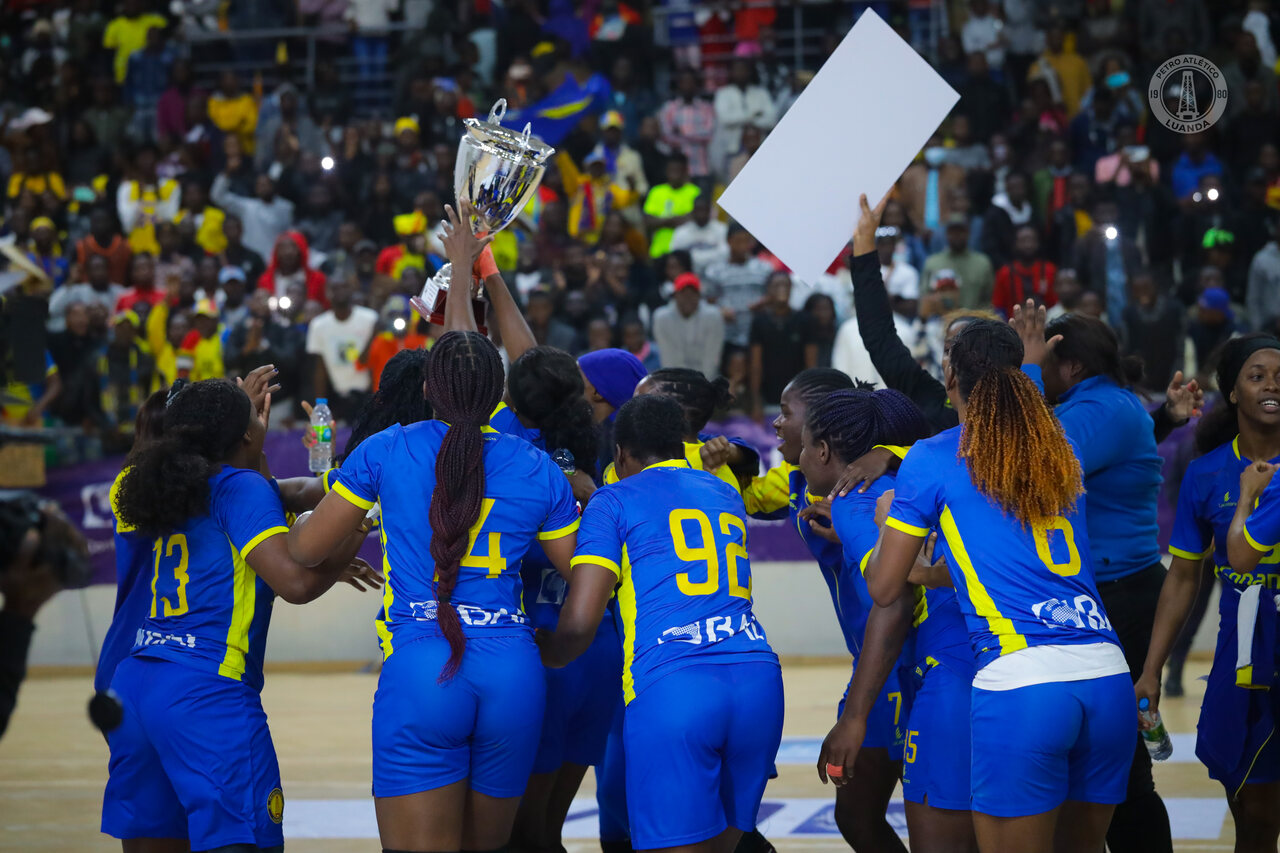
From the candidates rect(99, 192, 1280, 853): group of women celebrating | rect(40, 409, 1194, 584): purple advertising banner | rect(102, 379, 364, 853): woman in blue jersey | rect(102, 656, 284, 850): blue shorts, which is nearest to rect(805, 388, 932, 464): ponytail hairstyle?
rect(99, 192, 1280, 853): group of women celebrating

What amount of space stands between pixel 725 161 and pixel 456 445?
11277mm

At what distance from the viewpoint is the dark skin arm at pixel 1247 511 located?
169 inches

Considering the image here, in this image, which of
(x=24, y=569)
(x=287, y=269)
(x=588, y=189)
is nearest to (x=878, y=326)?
(x=24, y=569)

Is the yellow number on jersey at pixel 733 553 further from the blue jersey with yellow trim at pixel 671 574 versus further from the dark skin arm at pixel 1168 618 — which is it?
the dark skin arm at pixel 1168 618

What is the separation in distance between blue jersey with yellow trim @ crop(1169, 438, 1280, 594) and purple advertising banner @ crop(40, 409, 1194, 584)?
591cm

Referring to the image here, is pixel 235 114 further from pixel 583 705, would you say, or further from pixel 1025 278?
pixel 583 705

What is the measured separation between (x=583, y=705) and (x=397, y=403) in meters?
1.18

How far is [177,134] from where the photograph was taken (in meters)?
16.1

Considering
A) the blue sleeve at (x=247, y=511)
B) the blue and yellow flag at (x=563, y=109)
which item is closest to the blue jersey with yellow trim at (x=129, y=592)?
the blue sleeve at (x=247, y=511)

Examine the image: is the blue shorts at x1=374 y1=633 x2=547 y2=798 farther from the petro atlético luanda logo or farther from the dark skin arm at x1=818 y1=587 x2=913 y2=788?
the petro atlético luanda logo

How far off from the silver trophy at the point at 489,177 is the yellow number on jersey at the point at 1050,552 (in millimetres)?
2304

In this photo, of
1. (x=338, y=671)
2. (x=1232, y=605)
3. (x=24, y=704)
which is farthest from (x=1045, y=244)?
(x=24, y=704)

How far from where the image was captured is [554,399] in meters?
4.71

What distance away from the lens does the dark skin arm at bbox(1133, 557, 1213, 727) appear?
15.1 feet
